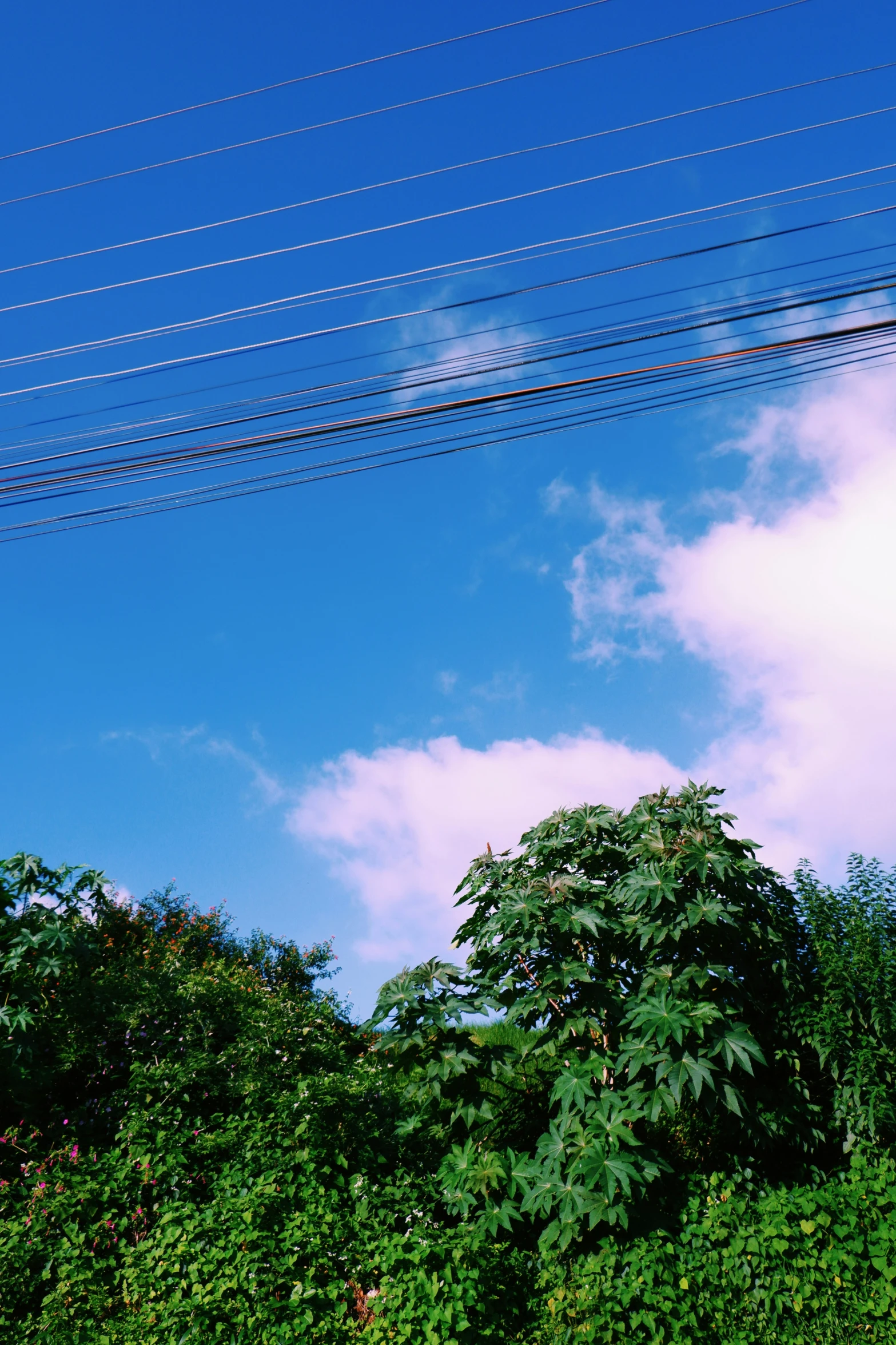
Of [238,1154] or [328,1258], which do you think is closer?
[328,1258]

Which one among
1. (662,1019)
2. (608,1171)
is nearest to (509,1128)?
(608,1171)

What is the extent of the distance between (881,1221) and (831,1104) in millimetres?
989

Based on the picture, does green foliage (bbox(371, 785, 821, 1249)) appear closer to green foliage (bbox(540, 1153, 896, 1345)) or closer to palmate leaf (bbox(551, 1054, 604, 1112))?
palmate leaf (bbox(551, 1054, 604, 1112))

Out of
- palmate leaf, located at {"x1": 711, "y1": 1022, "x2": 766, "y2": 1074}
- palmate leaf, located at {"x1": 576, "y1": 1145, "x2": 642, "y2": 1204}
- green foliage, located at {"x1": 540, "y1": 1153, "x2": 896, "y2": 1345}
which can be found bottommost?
green foliage, located at {"x1": 540, "y1": 1153, "x2": 896, "y2": 1345}

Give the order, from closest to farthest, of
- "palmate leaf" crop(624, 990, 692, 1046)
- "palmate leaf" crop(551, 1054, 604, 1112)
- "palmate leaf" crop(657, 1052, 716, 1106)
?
"palmate leaf" crop(657, 1052, 716, 1106)
"palmate leaf" crop(624, 990, 692, 1046)
"palmate leaf" crop(551, 1054, 604, 1112)

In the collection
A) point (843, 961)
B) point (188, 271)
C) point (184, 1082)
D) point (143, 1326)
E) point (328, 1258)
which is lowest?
point (143, 1326)

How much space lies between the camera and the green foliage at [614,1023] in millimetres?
5207

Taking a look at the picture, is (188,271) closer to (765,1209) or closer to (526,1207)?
(526,1207)

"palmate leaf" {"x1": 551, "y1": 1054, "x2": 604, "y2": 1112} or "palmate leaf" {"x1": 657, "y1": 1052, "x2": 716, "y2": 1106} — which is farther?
"palmate leaf" {"x1": 551, "y1": 1054, "x2": 604, "y2": 1112}

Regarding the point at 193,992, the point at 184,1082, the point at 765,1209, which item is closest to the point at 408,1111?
the point at 184,1082

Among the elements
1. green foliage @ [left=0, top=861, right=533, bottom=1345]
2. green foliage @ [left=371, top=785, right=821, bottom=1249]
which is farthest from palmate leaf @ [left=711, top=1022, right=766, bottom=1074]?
green foliage @ [left=0, top=861, right=533, bottom=1345]

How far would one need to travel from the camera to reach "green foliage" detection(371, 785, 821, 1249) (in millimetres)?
5207

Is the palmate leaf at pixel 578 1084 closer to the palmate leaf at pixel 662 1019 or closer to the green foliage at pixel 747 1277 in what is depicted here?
the palmate leaf at pixel 662 1019

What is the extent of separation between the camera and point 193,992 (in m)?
7.48
